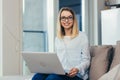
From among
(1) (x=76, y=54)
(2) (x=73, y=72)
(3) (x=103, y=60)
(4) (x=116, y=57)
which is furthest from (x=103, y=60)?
(2) (x=73, y=72)

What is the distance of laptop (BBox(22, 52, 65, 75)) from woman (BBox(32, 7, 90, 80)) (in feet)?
0.19

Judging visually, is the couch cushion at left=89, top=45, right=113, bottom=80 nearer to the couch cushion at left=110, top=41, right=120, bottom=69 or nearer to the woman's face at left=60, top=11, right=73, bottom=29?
the couch cushion at left=110, top=41, right=120, bottom=69

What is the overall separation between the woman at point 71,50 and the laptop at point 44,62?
6 centimetres

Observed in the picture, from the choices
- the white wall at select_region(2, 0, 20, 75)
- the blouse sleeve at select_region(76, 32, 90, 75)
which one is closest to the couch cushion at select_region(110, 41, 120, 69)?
the blouse sleeve at select_region(76, 32, 90, 75)

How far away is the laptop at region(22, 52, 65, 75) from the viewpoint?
220 centimetres

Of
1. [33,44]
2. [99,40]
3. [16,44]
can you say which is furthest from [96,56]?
[99,40]

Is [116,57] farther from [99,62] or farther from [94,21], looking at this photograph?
[94,21]

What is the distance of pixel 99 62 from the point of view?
8.30ft

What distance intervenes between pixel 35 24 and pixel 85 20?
124 cm

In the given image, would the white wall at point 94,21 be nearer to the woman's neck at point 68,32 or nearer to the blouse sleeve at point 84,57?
the woman's neck at point 68,32

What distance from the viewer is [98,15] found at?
5.45m

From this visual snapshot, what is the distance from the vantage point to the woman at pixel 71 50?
2.38 m

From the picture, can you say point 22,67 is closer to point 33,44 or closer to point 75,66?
point 33,44

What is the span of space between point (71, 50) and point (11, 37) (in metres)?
1.79
